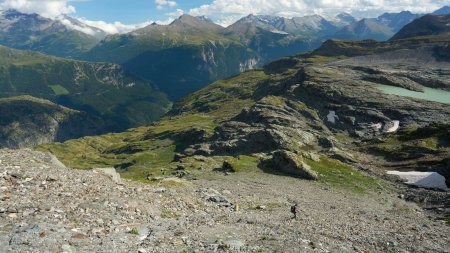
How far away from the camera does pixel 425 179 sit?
8500 cm

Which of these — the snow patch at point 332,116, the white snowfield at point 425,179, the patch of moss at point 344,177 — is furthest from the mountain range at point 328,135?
the white snowfield at point 425,179

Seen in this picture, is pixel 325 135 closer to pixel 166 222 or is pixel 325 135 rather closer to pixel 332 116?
pixel 332 116

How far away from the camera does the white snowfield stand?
82.2m

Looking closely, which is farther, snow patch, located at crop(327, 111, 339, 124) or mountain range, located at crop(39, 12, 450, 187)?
snow patch, located at crop(327, 111, 339, 124)

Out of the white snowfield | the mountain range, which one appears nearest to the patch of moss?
the mountain range

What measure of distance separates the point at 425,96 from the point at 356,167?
106 metres

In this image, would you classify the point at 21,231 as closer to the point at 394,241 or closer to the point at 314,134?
the point at 394,241

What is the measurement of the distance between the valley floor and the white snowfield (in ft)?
89.6

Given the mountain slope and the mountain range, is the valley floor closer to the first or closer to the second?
the mountain slope

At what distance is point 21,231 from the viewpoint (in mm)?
24406

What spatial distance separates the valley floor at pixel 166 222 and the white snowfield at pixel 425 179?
2732 centimetres

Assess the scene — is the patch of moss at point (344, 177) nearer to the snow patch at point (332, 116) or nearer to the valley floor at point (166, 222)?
the valley floor at point (166, 222)

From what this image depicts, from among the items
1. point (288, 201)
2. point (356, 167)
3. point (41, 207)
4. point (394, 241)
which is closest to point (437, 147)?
point (356, 167)

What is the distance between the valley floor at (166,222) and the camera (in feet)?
84.0
